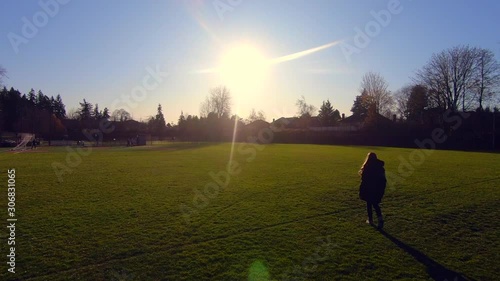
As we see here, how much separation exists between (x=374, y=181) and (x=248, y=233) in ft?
11.4

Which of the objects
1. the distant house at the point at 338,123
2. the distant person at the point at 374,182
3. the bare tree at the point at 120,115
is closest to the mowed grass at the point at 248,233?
the distant person at the point at 374,182

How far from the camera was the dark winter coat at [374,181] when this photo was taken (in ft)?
29.3

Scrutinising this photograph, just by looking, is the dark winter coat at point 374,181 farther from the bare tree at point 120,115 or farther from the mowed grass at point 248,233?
the bare tree at point 120,115

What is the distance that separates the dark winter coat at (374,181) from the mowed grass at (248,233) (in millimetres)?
778

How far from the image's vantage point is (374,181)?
895 centimetres

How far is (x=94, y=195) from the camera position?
1260 cm

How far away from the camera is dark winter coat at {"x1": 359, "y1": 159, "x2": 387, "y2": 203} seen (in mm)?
8930

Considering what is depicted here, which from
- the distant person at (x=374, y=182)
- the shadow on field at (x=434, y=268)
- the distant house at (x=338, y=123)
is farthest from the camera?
the distant house at (x=338, y=123)

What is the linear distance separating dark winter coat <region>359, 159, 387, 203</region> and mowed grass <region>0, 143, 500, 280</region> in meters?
0.78

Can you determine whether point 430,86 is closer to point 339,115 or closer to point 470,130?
point 470,130

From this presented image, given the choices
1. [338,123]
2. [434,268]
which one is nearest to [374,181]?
[434,268]

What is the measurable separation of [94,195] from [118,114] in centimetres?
11726

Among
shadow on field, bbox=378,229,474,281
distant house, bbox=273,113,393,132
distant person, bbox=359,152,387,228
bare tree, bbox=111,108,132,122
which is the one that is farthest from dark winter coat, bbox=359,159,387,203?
bare tree, bbox=111,108,132,122

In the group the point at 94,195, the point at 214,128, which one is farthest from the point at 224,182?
the point at 214,128
